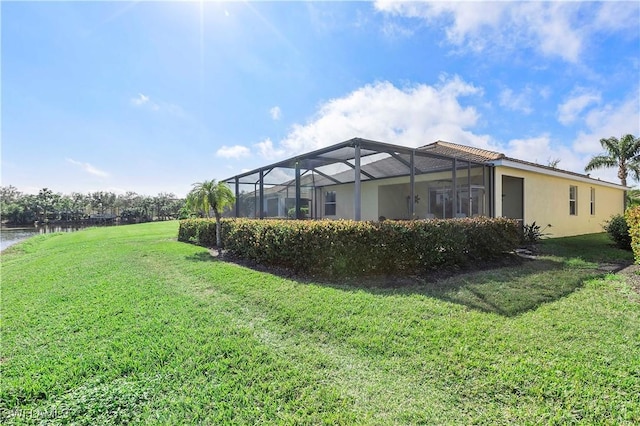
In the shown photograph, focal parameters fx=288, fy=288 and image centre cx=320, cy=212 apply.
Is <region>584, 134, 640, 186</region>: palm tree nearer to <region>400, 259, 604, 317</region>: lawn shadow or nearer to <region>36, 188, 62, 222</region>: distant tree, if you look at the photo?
<region>400, 259, 604, 317</region>: lawn shadow

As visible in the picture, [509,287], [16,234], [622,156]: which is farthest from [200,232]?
[16,234]

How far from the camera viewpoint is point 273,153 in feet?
50.4

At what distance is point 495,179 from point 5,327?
13576 millimetres

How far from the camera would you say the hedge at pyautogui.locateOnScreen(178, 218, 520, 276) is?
5969 millimetres

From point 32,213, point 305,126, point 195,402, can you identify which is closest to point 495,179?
point 305,126

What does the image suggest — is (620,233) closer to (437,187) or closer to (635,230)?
(635,230)

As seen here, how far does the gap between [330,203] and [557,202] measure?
11.6 metres

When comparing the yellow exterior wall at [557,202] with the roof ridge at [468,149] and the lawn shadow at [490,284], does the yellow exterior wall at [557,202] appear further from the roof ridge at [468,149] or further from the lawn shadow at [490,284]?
the lawn shadow at [490,284]

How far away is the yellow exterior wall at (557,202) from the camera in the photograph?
38.9 ft

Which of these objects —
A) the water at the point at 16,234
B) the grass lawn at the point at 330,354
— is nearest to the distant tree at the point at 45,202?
the water at the point at 16,234

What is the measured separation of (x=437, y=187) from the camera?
13820 millimetres

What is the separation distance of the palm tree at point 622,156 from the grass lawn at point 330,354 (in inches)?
1075

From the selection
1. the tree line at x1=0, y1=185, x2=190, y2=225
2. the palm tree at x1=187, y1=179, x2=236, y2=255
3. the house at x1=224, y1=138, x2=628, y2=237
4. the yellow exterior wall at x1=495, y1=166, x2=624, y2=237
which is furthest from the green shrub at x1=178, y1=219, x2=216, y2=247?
the tree line at x1=0, y1=185, x2=190, y2=225

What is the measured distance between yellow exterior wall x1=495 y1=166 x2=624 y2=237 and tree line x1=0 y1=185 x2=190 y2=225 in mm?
50185
